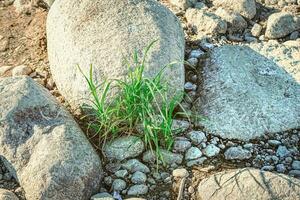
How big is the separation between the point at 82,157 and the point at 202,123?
2.60 ft

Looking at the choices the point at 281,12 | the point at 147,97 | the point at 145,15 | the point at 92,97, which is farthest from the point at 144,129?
the point at 281,12

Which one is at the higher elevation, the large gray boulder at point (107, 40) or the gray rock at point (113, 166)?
the large gray boulder at point (107, 40)

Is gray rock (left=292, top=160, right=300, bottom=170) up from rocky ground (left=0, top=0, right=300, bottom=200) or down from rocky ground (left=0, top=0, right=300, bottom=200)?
down

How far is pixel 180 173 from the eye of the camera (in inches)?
124

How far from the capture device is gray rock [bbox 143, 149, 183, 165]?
10.6 feet

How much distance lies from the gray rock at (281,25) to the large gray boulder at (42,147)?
5.32ft

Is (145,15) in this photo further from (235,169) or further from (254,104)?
(235,169)

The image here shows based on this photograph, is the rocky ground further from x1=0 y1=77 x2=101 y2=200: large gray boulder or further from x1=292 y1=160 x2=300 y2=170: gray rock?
x1=0 y1=77 x2=101 y2=200: large gray boulder

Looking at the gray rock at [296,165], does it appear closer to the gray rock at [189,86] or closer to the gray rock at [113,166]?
the gray rock at [189,86]

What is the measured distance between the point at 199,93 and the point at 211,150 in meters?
0.48

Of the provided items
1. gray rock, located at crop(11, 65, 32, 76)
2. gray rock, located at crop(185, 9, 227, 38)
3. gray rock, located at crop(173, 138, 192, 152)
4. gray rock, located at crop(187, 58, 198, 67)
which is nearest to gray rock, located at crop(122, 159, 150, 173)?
gray rock, located at crop(173, 138, 192, 152)

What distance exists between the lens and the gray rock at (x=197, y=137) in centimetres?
334

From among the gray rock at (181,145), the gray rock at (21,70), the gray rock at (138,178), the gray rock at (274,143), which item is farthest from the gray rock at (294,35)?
the gray rock at (21,70)

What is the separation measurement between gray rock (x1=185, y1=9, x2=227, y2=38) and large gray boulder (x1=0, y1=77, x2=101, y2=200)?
4.31 feet
